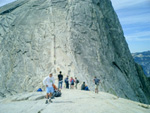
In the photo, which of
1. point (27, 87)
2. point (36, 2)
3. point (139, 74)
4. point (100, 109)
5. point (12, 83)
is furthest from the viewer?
point (139, 74)

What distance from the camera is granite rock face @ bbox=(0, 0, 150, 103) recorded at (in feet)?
86.3

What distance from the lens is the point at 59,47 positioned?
2727 centimetres

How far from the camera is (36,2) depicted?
33344mm

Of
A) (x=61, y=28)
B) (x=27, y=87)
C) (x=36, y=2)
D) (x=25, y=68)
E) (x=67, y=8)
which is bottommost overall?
(x=27, y=87)

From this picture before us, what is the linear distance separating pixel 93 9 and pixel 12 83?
655 inches

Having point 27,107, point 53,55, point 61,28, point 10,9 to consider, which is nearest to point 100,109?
point 27,107

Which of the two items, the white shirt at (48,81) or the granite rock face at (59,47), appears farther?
the granite rock face at (59,47)

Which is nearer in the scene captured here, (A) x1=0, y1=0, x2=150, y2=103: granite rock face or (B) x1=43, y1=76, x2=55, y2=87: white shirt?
(B) x1=43, y1=76, x2=55, y2=87: white shirt

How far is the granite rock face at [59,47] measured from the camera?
26297mm

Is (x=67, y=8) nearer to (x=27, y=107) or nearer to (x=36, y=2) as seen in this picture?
(x=36, y=2)

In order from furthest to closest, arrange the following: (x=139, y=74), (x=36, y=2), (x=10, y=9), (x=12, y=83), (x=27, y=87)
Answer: (x=139, y=74), (x=10, y=9), (x=36, y=2), (x=12, y=83), (x=27, y=87)

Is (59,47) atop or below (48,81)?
atop

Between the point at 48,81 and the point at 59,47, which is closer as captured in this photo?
the point at 48,81

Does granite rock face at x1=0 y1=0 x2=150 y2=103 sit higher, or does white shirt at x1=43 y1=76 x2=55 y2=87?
granite rock face at x1=0 y1=0 x2=150 y2=103
